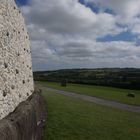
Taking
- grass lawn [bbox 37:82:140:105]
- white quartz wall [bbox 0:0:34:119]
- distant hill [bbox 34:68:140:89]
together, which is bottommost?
grass lawn [bbox 37:82:140:105]

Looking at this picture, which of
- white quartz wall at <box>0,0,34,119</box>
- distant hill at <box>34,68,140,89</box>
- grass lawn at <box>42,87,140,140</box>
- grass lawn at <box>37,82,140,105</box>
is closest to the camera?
white quartz wall at <box>0,0,34,119</box>

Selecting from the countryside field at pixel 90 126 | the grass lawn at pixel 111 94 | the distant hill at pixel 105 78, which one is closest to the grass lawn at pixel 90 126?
the countryside field at pixel 90 126

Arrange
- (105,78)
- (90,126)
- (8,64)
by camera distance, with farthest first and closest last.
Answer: (105,78) < (90,126) < (8,64)

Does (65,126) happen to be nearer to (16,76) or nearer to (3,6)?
(16,76)

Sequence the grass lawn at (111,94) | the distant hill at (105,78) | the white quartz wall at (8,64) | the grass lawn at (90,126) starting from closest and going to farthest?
the white quartz wall at (8,64) < the grass lawn at (90,126) < the grass lawn at (111,94) < the distant hill at (105,78)

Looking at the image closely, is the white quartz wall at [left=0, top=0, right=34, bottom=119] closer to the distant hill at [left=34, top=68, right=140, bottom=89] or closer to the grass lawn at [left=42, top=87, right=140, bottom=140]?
the grass lawn at [left=42, top=87, right=140, bottom=140]

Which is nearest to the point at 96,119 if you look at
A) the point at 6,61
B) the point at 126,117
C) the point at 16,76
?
the point at 126,117

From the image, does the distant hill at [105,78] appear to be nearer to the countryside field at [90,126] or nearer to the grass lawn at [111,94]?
the grass lawn at [111,94]

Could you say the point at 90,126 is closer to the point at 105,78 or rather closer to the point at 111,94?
the point at 111,94

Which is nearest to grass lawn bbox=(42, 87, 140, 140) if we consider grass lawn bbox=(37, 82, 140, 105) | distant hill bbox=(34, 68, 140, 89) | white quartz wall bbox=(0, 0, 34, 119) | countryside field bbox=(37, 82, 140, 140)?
countryside field bbox=(37, 82, 140, 140)

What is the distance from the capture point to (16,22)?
495 inches

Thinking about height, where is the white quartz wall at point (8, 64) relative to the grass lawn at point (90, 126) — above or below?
above

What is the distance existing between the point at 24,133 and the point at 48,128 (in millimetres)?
8276

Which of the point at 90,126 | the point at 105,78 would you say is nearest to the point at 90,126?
the point at 90,126
